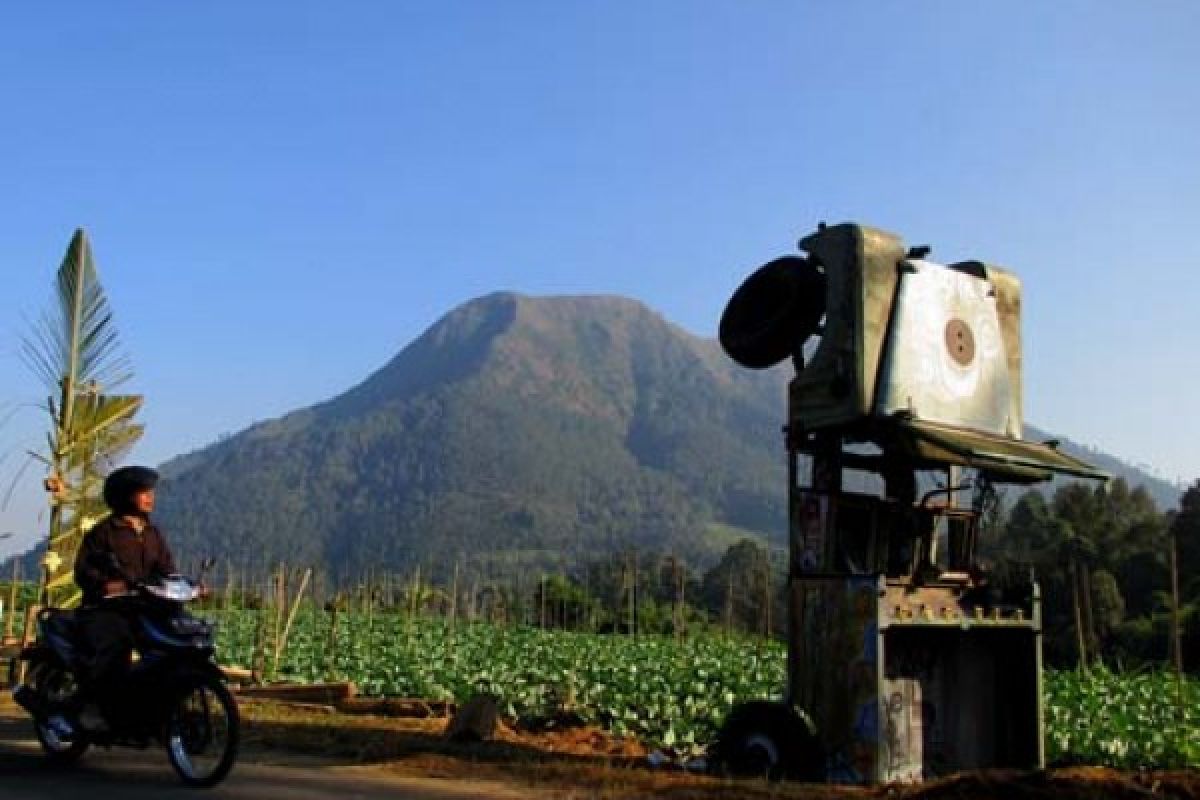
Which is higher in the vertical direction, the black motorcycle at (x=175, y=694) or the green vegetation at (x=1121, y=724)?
the black motorcycle at (x=175, y=694)

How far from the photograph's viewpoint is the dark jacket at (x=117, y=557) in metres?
7.66

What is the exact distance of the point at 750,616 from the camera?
2258 inches

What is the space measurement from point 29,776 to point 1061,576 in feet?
115

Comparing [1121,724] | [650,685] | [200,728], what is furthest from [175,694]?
[1121,724]

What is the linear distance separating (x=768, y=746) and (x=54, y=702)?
4644 mm

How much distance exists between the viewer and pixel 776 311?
29.3ft

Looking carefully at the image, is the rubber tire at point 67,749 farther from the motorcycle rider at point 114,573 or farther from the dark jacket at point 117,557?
the dark jacket at point 117,557

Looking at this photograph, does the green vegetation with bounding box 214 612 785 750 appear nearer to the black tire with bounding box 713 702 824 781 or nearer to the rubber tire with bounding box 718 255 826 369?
the black tire with bounding box 713 702 824 781

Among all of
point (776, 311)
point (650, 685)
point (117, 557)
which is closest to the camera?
point (117, 557)

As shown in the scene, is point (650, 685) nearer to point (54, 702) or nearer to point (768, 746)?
point (768, 746)

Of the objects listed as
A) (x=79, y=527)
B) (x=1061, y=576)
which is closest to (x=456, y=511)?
(x=1061, y=576)

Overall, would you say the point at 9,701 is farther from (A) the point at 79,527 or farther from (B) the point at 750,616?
(B) the point at 750,616

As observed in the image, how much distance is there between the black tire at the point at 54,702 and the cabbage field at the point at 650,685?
4.99 meters

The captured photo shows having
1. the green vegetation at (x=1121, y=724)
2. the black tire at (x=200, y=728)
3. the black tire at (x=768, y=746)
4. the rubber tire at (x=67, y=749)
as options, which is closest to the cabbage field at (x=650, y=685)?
the green vegetation at (x=1121, y=724)
